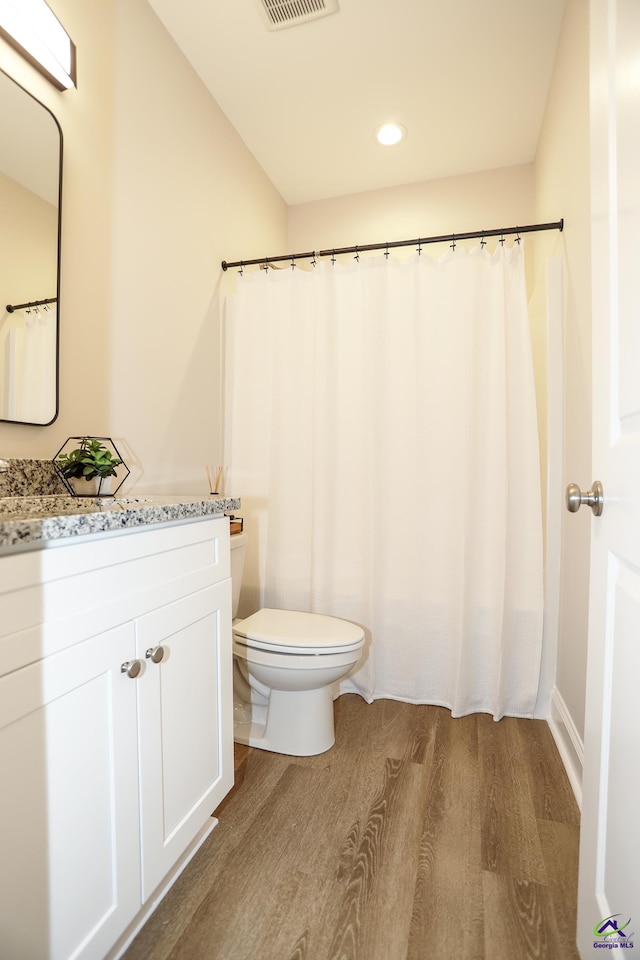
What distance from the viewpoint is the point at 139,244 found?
1.73m

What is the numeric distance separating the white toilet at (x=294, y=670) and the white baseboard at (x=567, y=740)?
29.3 inches

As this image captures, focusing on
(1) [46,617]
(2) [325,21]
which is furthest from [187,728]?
(2) [325,21]

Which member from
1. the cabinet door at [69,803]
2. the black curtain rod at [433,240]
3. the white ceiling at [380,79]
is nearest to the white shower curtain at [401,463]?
the black curtain rod at [433,240]

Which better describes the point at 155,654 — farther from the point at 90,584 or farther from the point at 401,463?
the point at 401,463

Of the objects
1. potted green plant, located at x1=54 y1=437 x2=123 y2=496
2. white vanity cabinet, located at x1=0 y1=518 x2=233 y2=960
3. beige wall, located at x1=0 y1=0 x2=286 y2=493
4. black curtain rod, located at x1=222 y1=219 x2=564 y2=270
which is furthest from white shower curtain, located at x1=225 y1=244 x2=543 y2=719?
white vanity cabinet, located at x1=0 y1=518 x2=233 y2=960

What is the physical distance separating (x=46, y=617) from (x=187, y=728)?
0.51 metres

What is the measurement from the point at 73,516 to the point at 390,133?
8.18 feet

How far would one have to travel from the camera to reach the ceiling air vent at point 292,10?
173 centimetres

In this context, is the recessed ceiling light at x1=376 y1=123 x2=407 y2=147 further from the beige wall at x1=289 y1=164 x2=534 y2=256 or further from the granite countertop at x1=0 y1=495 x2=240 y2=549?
the granite countertop at x1=0 y1=495 x2=240 y2=549

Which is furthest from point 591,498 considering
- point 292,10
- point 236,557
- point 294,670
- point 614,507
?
point 292,10

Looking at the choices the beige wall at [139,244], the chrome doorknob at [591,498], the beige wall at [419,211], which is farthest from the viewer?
the beige wall at [419,211]

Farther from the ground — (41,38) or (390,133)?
(390,133)

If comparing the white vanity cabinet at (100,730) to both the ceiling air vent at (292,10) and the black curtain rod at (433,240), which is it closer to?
the black curtain rod at (433,240)

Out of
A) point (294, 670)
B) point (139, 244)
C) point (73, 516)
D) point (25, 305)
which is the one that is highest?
point (139, 244)
